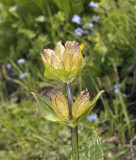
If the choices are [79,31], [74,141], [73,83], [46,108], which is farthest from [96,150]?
[79,31]

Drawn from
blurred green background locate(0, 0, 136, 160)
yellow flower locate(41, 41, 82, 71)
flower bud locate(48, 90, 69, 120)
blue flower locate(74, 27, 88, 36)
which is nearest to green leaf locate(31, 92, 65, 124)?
flower bud locate(48, 90, 69, 120)

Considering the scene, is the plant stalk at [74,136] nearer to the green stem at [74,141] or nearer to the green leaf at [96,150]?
the green stem at [74,141]

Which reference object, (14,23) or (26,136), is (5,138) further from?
(14,23)

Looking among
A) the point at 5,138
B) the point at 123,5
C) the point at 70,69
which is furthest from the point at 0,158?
the point at 123,5

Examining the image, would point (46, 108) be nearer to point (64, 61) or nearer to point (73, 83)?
point (64, 61)

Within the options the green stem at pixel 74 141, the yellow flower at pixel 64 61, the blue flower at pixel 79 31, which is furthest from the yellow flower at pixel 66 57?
the blue flower at pixel 79 31

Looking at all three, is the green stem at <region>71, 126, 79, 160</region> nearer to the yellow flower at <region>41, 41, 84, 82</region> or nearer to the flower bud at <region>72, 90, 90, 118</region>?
the flower bud at <region>72, 90, 90, 118</region>

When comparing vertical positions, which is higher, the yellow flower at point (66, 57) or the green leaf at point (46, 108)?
the yellow flower at point (66, 57)
